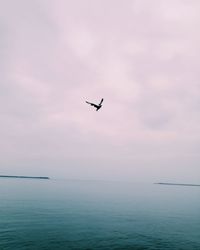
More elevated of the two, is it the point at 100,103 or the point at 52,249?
the point at 100,103

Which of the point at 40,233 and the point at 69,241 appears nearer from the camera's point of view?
the point at 69,241

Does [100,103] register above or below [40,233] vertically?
above

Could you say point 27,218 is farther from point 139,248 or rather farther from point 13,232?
point 139,248

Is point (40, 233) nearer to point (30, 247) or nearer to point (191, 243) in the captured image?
point (30, 247)

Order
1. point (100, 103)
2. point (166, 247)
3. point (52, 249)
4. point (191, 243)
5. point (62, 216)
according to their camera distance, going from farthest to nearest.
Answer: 1. point (62, 216)
2. point (191, 243)
3. point (166, 247)
4. point (52, 249)
5. point (100, 103)

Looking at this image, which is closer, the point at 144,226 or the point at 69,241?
the point at 69,241

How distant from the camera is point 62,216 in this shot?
77.7 meters

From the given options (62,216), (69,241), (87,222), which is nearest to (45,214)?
(62,216)

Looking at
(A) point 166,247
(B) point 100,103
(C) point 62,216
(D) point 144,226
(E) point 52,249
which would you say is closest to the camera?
(B) point 100,103

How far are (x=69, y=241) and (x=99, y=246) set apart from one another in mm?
6725

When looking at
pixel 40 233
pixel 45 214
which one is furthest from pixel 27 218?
pixel 40 233

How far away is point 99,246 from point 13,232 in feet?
65.6

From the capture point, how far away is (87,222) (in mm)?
69812

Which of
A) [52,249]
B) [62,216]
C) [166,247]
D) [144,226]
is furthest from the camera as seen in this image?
[62,216]
